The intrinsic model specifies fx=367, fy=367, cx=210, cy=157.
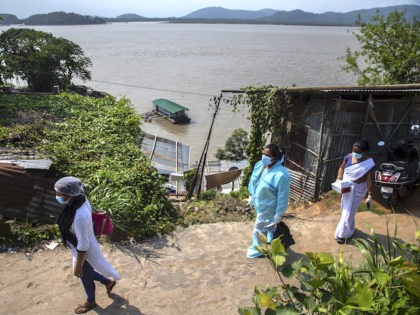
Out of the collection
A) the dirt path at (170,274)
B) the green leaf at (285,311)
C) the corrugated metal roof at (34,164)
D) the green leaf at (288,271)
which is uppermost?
the green leaf at (288,271)

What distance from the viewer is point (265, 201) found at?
4.50 metres

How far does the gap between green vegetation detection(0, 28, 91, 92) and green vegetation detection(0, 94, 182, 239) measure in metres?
22.6

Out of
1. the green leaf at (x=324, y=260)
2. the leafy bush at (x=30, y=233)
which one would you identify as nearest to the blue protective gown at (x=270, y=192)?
the green leaf at (x=324, y=260)

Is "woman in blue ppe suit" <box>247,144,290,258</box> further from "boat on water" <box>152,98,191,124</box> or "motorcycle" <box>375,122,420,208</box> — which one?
"boat on water" <box>152,98,191,124</box>

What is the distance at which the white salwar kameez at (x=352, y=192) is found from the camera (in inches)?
194

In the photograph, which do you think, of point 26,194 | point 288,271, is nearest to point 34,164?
point 26,194

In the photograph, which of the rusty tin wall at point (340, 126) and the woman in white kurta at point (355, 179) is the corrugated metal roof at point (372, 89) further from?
the woman in white kurta at point (355, 179)

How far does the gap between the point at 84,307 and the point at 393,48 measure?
16.2 meters

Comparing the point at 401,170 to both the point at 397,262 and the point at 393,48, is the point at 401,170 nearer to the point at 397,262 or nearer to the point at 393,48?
the point at 397,262

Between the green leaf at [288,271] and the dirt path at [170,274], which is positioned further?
the dirt path at [170,274]

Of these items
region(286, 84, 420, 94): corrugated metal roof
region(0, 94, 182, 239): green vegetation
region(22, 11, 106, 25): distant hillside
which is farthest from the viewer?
region(22, 11, 106, 25): distant hillside

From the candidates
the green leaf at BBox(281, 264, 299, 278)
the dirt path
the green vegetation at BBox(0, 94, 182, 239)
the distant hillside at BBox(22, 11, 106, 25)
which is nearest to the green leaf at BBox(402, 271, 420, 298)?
the green leaf at BBox(281, 264, 299, 278)

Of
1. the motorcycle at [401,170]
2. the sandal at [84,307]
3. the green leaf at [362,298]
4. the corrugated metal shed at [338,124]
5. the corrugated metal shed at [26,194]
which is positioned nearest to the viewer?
the green leaf at [362,298]

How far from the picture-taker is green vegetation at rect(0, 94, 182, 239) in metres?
5.71
